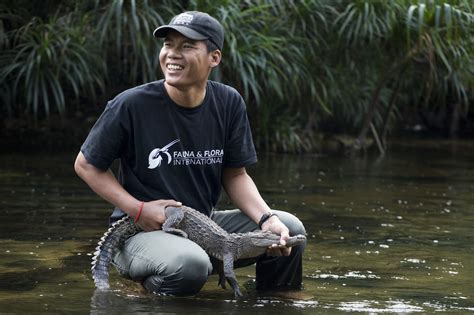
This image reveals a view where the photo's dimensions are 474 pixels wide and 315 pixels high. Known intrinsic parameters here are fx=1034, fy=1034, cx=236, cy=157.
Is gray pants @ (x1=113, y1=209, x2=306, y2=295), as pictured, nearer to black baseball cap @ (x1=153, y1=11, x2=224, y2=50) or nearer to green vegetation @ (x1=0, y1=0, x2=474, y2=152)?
black baseball cap @ (x1=153, y1=11, x2=224, y2=50)

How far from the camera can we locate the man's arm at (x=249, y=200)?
4.29 m

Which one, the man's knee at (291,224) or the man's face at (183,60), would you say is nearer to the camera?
the man's face at (183,60)

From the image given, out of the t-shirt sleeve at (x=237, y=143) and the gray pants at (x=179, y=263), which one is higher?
the t-shirt sleeve at (x=237, y=143)

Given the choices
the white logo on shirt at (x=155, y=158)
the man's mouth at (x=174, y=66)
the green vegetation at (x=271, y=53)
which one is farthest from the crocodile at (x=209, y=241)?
the green vegetation at (x=271, y=53)

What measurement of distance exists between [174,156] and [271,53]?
23.2 ft

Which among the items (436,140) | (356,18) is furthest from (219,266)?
(436,140)

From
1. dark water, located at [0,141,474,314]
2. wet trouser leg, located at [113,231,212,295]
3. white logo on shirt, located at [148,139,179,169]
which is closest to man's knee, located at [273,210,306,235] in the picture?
dark water, located at [0,141,474,314]

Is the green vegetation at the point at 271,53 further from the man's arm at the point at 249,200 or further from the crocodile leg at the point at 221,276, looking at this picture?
the crocodile leg at the point at 221,276

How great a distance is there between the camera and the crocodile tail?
14.1 ft

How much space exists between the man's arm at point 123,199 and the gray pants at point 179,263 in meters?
0.07

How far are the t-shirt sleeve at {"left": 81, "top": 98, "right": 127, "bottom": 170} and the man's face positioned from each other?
0.81ft

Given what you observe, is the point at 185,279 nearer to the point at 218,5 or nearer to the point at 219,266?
the point at 219,266

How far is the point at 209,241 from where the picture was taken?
428 centimetres

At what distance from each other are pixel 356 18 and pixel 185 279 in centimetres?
821
